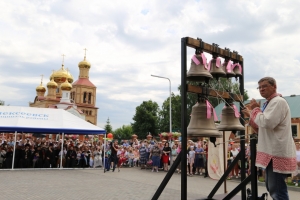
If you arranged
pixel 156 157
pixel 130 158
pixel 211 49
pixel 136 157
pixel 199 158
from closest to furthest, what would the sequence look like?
pixel 211 49 → pixel 199 158 → pixel 156 157 → pixel 130 158 → pixel 136 157

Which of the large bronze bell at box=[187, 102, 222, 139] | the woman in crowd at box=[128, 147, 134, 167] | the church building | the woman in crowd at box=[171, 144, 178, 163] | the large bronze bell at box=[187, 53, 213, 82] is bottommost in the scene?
the woman in crowd at box=[128, 147, 134, 167]

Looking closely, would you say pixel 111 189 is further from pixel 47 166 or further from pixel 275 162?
pixel 47 166

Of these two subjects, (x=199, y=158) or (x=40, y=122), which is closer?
(x=199, y=158)

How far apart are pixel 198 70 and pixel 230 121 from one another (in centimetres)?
117

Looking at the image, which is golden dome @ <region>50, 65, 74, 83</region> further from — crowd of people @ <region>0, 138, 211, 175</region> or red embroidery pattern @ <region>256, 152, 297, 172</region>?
red embroidery pattern @ <region>256, 152, 297, 172</region>

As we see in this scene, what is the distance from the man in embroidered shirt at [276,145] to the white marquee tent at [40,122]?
46.1ft

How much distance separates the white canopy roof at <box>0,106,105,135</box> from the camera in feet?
52.6

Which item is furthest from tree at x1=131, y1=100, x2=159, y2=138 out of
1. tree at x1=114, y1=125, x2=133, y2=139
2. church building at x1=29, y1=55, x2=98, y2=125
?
tree at x1=114, y1=125, x2=133, y2=139

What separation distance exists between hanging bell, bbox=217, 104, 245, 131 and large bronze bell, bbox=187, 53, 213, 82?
30.9 inches

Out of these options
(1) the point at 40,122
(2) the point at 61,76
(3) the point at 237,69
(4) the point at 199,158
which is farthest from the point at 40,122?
(2) the point at 61,76

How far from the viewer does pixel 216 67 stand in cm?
545

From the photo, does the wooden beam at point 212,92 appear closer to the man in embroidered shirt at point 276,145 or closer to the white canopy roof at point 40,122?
the man in embroidered shirt at point 276,145

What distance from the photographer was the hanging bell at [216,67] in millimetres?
5414

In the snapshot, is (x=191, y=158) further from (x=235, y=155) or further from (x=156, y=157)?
(x=156, y=157)
